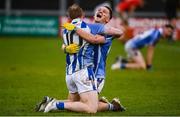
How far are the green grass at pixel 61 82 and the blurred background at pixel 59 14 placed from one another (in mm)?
5214

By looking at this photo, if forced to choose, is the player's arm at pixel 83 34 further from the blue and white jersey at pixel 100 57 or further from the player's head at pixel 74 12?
the blue and white jersey at pixel 100 57

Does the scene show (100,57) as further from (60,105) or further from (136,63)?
(136,63)

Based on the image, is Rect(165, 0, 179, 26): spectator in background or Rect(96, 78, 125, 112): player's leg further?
Rect(165, 0, 179, 26): spectator in background

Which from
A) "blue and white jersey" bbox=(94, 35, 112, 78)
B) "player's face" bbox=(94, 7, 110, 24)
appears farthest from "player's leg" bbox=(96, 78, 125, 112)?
"player's face" bbox=(94, 7, 110, 24)

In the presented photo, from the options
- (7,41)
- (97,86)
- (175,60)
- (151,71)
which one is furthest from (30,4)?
(97,86)

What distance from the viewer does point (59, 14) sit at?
3425 cm

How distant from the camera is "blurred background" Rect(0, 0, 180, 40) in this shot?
31906 mm

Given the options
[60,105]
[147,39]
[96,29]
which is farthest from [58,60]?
[60,105]

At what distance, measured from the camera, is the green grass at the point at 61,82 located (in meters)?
11.9

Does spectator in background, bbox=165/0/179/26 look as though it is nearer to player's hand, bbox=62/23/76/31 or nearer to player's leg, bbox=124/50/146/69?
player's leg, bbox=124/50/146/69

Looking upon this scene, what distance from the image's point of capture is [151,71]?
1942 cm

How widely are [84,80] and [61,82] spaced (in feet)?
17.0

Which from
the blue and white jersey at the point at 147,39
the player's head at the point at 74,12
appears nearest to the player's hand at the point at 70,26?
the player's head at the point at 74,12

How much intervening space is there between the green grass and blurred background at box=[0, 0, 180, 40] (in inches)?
205
